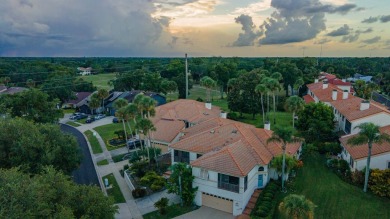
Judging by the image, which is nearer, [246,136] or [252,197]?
[252,197]

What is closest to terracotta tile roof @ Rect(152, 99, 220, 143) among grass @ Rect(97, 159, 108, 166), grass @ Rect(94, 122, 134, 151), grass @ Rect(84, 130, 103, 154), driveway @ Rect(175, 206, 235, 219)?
grass @ Rect(97, 159, 108, 166)

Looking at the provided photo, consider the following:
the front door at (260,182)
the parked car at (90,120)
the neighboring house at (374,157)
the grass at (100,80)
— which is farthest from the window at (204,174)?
the grass at (100,80)

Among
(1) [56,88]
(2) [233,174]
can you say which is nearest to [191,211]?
(2) [233,174]

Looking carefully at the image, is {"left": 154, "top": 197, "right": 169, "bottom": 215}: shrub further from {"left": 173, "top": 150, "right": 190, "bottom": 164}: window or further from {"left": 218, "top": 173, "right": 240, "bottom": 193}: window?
{"left": 173, "top": 150, "right": 190, "bottom": 164}: window

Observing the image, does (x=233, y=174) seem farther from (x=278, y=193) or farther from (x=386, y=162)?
(x=386, y=162)

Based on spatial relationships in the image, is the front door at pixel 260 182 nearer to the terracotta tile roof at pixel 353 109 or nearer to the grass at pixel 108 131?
the terracotta tile roof at pixel 353 109
